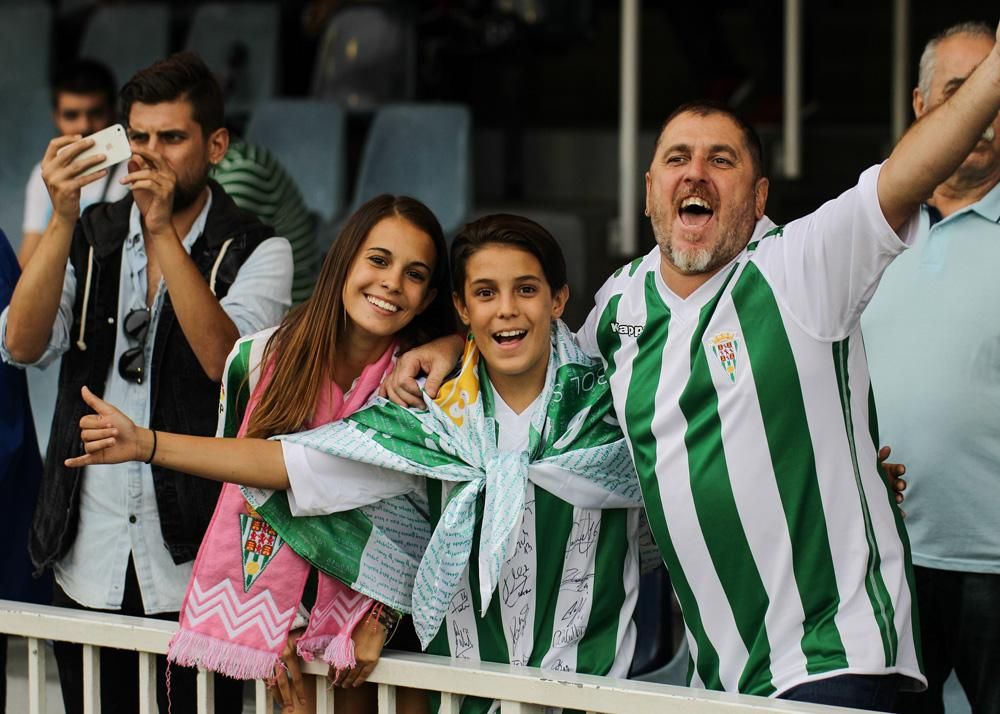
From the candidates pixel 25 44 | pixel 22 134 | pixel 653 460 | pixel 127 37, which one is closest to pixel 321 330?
pixel 653 460

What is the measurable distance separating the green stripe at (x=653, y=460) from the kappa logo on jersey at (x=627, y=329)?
0.09 ft

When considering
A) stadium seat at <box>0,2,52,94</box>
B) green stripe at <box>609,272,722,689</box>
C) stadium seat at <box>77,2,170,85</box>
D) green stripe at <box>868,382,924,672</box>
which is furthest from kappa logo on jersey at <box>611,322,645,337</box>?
stadium seat at <box>0,2,52,94</box>

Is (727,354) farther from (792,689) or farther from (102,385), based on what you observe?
(102,385)

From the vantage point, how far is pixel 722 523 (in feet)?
7.47

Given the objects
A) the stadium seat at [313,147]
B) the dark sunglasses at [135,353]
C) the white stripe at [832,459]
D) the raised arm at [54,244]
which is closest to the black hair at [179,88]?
the raised arm at [54,244]

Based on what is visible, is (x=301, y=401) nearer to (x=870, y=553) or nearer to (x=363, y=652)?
(x=363, y=652)

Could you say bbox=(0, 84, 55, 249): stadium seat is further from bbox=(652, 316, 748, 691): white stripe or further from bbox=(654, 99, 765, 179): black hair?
bbox=(652, 316, 748, 691): white stripe

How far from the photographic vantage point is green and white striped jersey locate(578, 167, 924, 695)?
221cm

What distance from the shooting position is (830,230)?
2191mm

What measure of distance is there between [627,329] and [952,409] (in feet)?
1.99

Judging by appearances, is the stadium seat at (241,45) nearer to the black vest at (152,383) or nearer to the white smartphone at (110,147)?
the black vest at (152,383)

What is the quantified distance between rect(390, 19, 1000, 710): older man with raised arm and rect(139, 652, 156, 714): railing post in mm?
883

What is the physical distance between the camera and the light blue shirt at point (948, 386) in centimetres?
257

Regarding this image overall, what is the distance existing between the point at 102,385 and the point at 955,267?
63.3 inches
